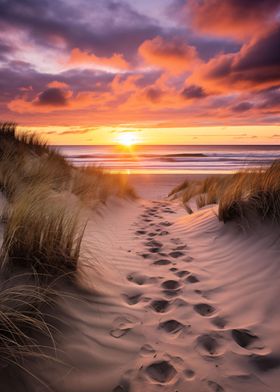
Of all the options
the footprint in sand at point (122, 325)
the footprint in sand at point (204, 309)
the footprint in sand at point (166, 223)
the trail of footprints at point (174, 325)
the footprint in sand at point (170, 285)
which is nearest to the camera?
the trail of footprints at point (174, 325)

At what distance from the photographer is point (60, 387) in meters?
1.57

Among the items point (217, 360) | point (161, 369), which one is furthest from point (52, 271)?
point (217, 360)

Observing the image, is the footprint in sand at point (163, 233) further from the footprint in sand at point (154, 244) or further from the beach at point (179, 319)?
the beach at point (179, 319)

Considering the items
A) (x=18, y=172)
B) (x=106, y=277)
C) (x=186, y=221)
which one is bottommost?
(x=106, y=277)

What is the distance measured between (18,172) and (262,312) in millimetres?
4963

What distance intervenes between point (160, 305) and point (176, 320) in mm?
245

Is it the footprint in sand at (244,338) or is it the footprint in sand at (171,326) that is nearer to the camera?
the footprint in sand at (244,338)

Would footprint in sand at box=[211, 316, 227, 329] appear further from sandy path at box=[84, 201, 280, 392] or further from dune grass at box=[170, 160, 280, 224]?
dune grass at box=[170, 160, 280, 224]

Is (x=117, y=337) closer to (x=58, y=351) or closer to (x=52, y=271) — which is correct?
(x=58, y=351)

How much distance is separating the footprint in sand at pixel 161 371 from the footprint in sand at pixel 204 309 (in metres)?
0.64

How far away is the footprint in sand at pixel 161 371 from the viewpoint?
169cm

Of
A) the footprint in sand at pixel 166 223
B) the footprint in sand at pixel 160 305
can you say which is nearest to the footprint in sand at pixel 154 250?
the footprint in sand at pixel 160 305

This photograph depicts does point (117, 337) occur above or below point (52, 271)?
below

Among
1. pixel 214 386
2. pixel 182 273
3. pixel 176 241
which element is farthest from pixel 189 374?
pixel 176 241
